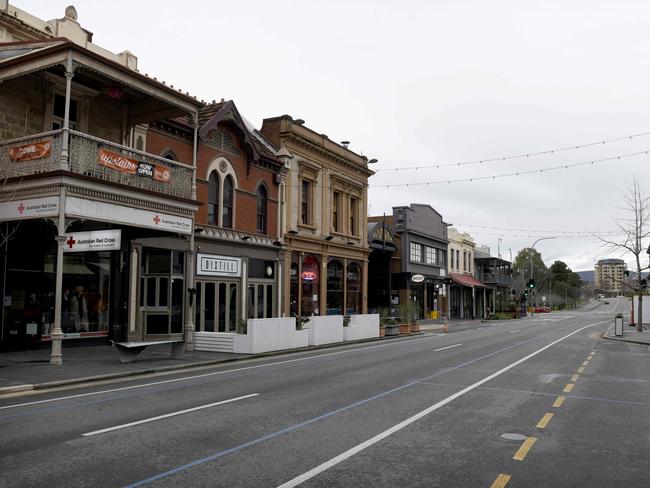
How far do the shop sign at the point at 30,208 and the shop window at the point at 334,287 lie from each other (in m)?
20.8

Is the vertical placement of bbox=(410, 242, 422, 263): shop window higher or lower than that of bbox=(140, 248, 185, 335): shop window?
higher

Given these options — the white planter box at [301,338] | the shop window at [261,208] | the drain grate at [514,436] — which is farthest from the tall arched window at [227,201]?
the drain grate at [514,436]

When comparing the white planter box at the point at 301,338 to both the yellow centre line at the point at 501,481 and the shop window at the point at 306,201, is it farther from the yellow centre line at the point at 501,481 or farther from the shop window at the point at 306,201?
the yellow centre line at the point at 501,481

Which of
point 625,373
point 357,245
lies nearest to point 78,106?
point 625,373

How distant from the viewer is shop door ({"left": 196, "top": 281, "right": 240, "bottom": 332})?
23.6 m

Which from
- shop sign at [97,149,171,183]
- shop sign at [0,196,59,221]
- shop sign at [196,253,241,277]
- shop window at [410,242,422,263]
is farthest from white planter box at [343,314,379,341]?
shop window at [410,242,422,263]

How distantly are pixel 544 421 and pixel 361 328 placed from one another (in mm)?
18464

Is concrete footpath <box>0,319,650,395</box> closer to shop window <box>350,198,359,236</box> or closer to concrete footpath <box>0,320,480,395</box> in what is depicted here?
concrete footpath <box>0,320,480,395</box>

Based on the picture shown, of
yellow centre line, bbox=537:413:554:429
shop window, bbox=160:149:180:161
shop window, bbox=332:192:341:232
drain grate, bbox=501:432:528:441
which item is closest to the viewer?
drain grate, bbox=501:432:528:441

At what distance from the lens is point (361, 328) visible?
88.5 feet

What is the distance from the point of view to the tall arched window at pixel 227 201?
25.0m

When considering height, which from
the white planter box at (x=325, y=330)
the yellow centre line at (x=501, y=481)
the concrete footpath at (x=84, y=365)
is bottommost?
the yellow centre line at (x=501, y=481)

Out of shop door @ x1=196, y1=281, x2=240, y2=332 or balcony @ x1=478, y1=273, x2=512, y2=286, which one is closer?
shop door @ x1=196, y1=281, x2=240, y2=332

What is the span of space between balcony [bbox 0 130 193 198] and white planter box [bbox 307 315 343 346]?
8267 mm
